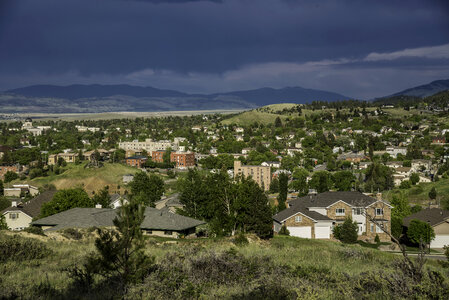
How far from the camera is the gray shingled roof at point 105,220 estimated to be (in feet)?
98.6

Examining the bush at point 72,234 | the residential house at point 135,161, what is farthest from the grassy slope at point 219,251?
the residential house at point 135,161

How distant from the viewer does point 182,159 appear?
11950 cm

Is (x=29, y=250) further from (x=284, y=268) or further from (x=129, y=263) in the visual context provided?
(x=284, y=268)

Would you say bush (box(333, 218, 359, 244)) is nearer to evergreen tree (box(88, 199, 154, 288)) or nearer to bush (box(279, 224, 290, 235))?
bush (box(279, 224, 290, 235))

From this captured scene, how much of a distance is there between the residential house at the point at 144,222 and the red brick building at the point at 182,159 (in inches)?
3370

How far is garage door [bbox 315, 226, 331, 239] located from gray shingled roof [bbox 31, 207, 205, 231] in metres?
12.7

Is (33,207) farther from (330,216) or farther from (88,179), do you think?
(88,179)

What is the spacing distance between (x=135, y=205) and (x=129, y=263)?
1.52 meters

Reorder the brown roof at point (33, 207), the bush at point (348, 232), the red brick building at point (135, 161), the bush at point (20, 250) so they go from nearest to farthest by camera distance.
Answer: the bush at point (20, 250) < the bush at point (348, 232) < the brown roof at point (33, 207) < the red brick building at point (135, 161)

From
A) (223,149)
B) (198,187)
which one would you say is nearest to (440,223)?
(198,187)

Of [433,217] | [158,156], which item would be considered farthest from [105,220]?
[158,156]

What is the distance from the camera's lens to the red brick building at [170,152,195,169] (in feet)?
391

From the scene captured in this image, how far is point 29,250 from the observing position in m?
16.0

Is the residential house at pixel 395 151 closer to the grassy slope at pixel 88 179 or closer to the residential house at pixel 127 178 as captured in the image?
the grassy slope at pixel 88 179
